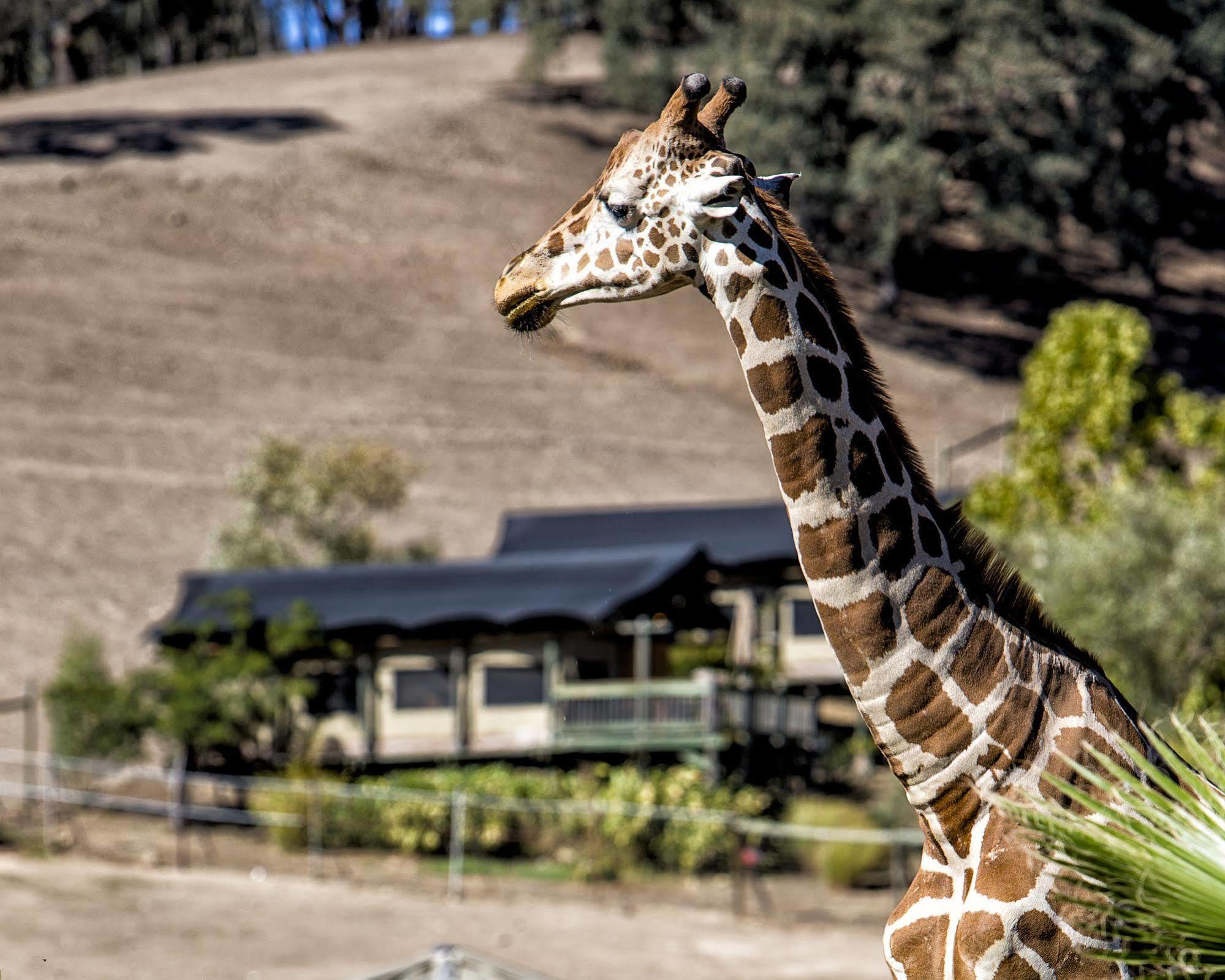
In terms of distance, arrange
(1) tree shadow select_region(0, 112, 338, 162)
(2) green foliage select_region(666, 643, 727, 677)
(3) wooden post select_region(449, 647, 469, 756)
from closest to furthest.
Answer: (3) wooden post select_region(449, 647, 469, 756) → (2) green foliage select_region(666, 643, 727, 677) → (1) tree shadow select_region(0, 112, 338, 162)

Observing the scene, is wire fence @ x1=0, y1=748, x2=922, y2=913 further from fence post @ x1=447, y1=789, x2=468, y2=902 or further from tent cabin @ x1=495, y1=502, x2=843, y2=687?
tent cabin @ x1=495, y1=502, x2=843, y2=687

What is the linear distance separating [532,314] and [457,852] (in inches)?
650

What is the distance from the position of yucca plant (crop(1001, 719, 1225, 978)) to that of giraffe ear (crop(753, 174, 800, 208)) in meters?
2.18

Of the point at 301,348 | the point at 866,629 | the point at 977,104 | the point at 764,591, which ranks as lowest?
the point at 764,591

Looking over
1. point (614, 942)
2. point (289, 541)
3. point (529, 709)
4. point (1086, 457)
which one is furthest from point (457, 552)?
point (614, 942)

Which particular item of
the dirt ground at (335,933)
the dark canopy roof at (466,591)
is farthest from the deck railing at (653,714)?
the dirt ground at (335,933)

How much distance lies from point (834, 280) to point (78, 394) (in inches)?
1942

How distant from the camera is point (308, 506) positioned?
37.3m

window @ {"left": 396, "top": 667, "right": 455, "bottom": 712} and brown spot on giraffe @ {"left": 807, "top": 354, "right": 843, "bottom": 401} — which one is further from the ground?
brown spot on giraffe @ {"left": 807, "top": 354, "right": 843, "bottom": 401}

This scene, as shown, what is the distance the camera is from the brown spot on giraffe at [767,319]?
5.15 m

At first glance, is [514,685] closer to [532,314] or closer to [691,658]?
[691,658]

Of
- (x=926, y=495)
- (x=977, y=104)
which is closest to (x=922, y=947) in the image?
(x=926, y=495)

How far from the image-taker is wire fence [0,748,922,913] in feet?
69.9

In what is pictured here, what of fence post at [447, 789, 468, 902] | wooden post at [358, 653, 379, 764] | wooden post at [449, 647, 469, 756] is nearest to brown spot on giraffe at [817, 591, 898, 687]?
fence post at [447, 789, 468, 902]
